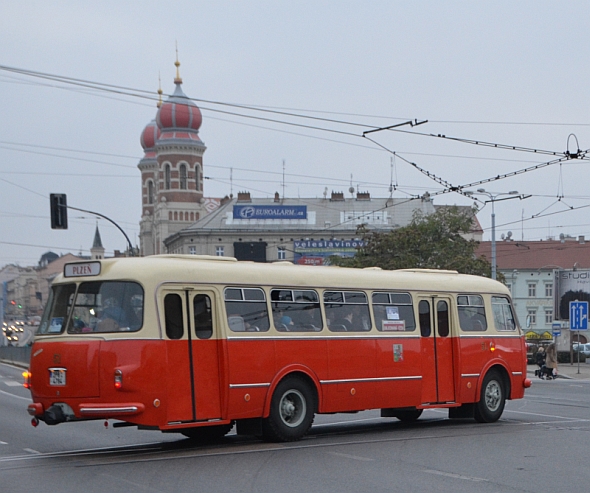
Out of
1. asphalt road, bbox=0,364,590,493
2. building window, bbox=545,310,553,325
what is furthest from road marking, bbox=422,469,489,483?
building window, bbox=545,310,553,325

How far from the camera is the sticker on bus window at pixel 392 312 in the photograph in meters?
16.7

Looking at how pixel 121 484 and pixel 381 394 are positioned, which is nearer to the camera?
pixel 121 484

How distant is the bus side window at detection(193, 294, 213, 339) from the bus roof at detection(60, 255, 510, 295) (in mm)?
250

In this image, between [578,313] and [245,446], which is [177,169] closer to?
[578,313]

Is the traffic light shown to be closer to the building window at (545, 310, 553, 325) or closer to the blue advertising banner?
the building window at (545, 310, 553, 325)

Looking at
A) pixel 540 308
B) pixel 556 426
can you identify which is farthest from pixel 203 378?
pixel 540 308

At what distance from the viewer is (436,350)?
17.3 m

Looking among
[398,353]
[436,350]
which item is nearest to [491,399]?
[436,350]

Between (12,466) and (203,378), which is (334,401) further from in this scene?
(12,466)

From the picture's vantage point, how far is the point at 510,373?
18.7 meters

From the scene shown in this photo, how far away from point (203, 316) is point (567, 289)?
151 ft

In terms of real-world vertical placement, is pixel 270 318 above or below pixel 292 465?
above

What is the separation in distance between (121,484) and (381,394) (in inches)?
252

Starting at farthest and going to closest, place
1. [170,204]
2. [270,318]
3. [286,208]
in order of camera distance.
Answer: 1. [170,204]
2. [286,208]
3. [270,318]
